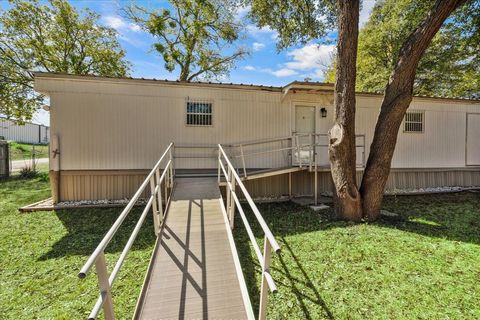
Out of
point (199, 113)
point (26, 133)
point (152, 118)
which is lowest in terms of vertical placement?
point (152, 118)

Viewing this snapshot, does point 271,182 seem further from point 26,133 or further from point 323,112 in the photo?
point 26,133

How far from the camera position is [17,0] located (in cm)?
1364

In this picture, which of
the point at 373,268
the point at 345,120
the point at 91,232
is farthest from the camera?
the point at 345,120

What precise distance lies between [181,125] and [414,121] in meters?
8.86

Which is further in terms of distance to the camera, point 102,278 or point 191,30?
point 191,30

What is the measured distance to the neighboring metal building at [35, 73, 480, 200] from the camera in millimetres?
7129

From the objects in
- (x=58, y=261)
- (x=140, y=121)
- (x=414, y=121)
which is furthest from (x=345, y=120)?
(x=58, y=261)

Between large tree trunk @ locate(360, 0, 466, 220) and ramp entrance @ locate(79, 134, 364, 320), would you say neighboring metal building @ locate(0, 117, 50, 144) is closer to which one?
ramp entrance @ locate(79, 134, 364, 320)

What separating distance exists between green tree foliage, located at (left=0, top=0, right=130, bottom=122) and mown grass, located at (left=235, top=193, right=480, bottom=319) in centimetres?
1574

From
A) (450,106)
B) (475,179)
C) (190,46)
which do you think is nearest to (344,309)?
(450,106)

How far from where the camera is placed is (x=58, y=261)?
4199mm

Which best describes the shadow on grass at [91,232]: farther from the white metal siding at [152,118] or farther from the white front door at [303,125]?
the white front door at [303,125]

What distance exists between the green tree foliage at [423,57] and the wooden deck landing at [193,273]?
13775 mm

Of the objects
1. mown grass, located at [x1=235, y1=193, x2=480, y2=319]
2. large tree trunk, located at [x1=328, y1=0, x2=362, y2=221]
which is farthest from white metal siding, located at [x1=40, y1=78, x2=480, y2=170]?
mown grass, located at [x1=235, y1=193, x2=480, y2=319]
